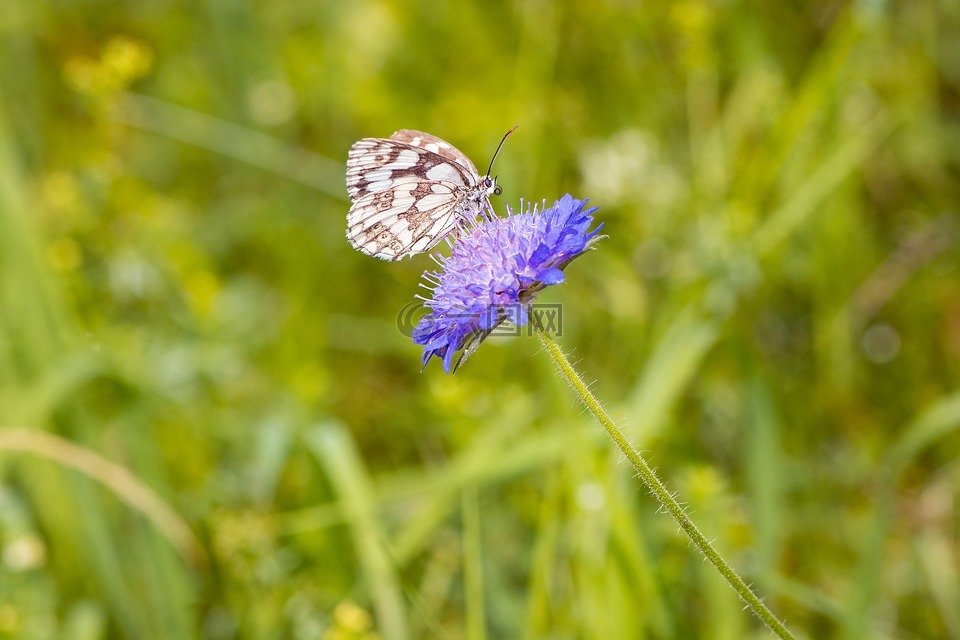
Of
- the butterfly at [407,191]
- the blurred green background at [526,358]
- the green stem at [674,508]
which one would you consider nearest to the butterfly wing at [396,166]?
the butterfly at [407,191]

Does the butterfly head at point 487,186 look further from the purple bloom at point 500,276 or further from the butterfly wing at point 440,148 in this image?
the purple bloom at point 500,276

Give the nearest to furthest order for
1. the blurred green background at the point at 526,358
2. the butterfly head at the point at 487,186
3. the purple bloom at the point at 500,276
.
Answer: the purple bloom at the point at 500,276, the butterfly head at the point at 487,186, the blurred green background at the point at 526,358

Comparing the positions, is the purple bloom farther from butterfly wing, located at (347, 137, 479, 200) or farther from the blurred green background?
the blurred green background

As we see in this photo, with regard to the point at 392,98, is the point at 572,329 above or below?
below

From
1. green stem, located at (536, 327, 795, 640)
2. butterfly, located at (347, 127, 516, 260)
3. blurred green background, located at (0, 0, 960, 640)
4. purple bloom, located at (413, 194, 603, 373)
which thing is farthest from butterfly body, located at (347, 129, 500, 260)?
green stem, located at (536, 327, 795, 640)

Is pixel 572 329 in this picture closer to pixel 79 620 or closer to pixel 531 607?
pixel 531 607

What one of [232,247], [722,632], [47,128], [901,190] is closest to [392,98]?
[232,247]

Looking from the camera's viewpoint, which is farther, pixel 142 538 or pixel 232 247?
pixel 232 247
